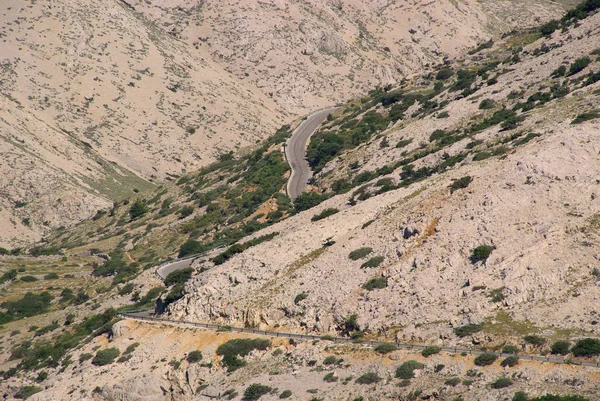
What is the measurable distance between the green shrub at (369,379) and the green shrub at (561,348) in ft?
27.6

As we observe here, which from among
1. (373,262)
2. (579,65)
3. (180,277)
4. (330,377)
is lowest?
(330,377)

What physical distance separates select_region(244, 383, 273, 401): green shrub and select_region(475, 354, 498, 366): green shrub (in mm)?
11323

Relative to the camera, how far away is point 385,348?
39.3m

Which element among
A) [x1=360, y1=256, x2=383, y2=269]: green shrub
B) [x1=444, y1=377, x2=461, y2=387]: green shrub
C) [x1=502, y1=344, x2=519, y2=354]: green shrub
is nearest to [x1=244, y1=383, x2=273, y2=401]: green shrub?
[x1=444, y1=377, x2=461, y2=387]: green shrub

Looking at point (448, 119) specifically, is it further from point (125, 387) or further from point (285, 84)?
point (285, 84)

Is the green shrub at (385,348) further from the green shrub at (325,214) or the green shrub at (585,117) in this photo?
the green shrub at (585,117)

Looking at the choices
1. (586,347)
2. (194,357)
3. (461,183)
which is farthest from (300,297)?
(586,347)

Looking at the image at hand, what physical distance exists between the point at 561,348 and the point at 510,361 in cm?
246

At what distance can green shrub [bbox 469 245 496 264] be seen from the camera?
141 ft

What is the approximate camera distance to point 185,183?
12338 centimetres

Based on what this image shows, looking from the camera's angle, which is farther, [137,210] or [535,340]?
[137,210]

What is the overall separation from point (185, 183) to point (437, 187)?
76.1 metres

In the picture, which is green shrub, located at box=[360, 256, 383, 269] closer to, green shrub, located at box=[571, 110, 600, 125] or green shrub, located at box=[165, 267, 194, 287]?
green shrub, located at box=[571, 110, 600, 125]

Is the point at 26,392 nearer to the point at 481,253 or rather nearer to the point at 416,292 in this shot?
the point at 416,292
